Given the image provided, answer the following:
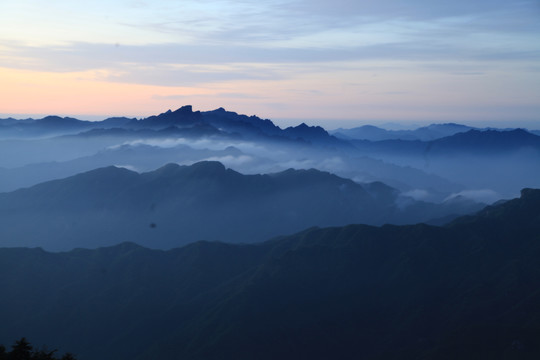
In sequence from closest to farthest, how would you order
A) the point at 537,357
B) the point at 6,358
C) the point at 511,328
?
the point at 6,358 < the point at 537,357 < the point at 511,328

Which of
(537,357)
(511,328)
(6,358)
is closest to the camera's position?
(6,358)

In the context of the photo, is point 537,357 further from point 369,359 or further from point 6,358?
point 6,358

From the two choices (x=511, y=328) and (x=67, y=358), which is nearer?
(x=67, y=358)

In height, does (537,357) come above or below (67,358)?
below

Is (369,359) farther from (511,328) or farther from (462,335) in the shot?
(511,328)

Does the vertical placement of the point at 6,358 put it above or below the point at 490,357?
above

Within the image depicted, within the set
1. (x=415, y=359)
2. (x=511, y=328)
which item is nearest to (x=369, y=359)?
(x=415, y=359)

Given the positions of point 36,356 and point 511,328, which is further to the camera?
point 511,328

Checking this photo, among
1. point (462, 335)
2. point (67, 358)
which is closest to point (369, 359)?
point (462, 335)
